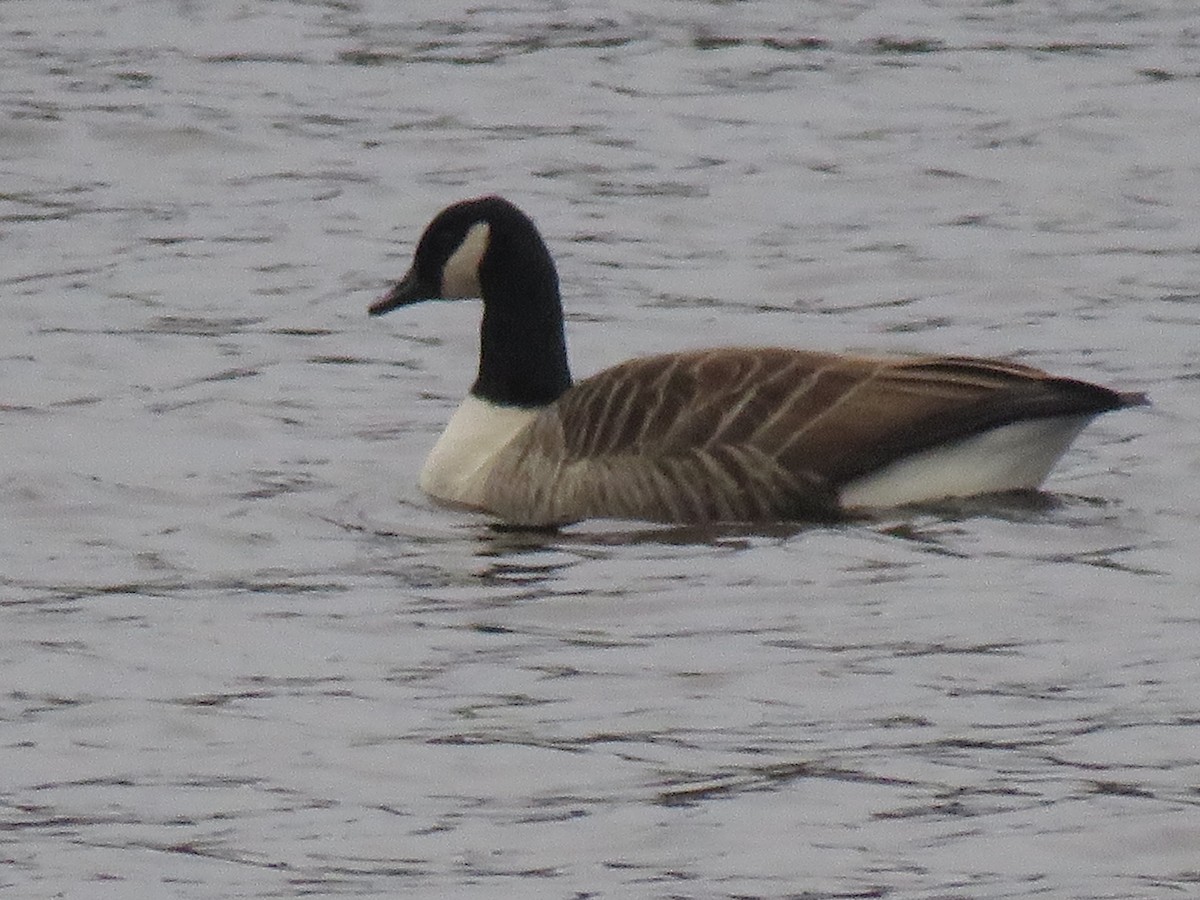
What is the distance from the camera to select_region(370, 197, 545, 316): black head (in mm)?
12445

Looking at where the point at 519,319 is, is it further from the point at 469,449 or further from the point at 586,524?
the point at 586,524

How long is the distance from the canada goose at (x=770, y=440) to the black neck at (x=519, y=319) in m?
0.37

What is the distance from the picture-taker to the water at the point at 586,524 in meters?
7.89

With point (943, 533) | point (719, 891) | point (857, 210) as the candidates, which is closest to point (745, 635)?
point (943, 533)

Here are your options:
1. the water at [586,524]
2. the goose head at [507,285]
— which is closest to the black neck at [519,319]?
the goose head at [507,285]

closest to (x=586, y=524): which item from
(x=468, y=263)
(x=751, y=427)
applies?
(x=751, y=427)

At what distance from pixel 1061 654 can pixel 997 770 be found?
1248 mm

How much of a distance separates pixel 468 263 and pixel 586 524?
1.38 m

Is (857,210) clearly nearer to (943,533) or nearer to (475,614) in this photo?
(943,533)

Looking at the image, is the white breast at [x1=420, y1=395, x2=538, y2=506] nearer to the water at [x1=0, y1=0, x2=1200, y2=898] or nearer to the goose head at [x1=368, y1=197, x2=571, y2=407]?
the goose head at [x1=368, y1=197, x2=571, y2=407]

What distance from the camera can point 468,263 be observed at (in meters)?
12.5

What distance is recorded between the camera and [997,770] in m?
8.20

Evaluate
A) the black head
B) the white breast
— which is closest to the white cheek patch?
the black head

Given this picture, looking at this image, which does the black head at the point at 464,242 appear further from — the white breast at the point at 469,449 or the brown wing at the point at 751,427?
the brown wing at the point at 751,427
